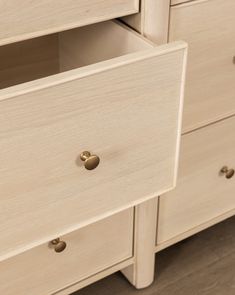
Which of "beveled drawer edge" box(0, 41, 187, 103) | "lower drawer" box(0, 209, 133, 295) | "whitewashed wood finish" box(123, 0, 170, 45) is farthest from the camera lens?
"lower drawer" box(0, 209, 133, 295)

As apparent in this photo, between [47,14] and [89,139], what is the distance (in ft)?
0.52

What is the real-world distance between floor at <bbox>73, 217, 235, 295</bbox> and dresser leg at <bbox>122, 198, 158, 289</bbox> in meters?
0.03

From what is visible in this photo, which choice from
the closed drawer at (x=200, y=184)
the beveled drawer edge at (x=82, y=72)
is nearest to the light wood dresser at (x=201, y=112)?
the closed drawer at (x=200, y=184)

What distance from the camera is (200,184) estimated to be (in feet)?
3.54

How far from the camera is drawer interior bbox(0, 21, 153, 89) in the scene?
0.90 meters

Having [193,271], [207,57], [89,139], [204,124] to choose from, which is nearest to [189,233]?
[193,271]

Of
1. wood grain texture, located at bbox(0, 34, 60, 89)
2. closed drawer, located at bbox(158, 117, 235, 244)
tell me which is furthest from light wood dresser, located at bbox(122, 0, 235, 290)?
wood grain texture, located at bbox(0, 34, 60, 89)

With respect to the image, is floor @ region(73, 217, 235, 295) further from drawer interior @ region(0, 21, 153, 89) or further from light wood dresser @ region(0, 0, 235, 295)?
drawer interior @ region(0, 21, 153, 89)

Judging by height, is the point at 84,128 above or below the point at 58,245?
above

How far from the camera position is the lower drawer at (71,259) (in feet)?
3.06

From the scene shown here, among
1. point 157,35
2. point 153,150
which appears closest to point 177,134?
point 153,150

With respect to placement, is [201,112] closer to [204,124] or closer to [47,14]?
[204,124]

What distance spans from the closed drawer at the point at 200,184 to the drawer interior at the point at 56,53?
0.66 ft

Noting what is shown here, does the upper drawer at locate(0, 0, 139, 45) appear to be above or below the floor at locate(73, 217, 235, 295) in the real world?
above
